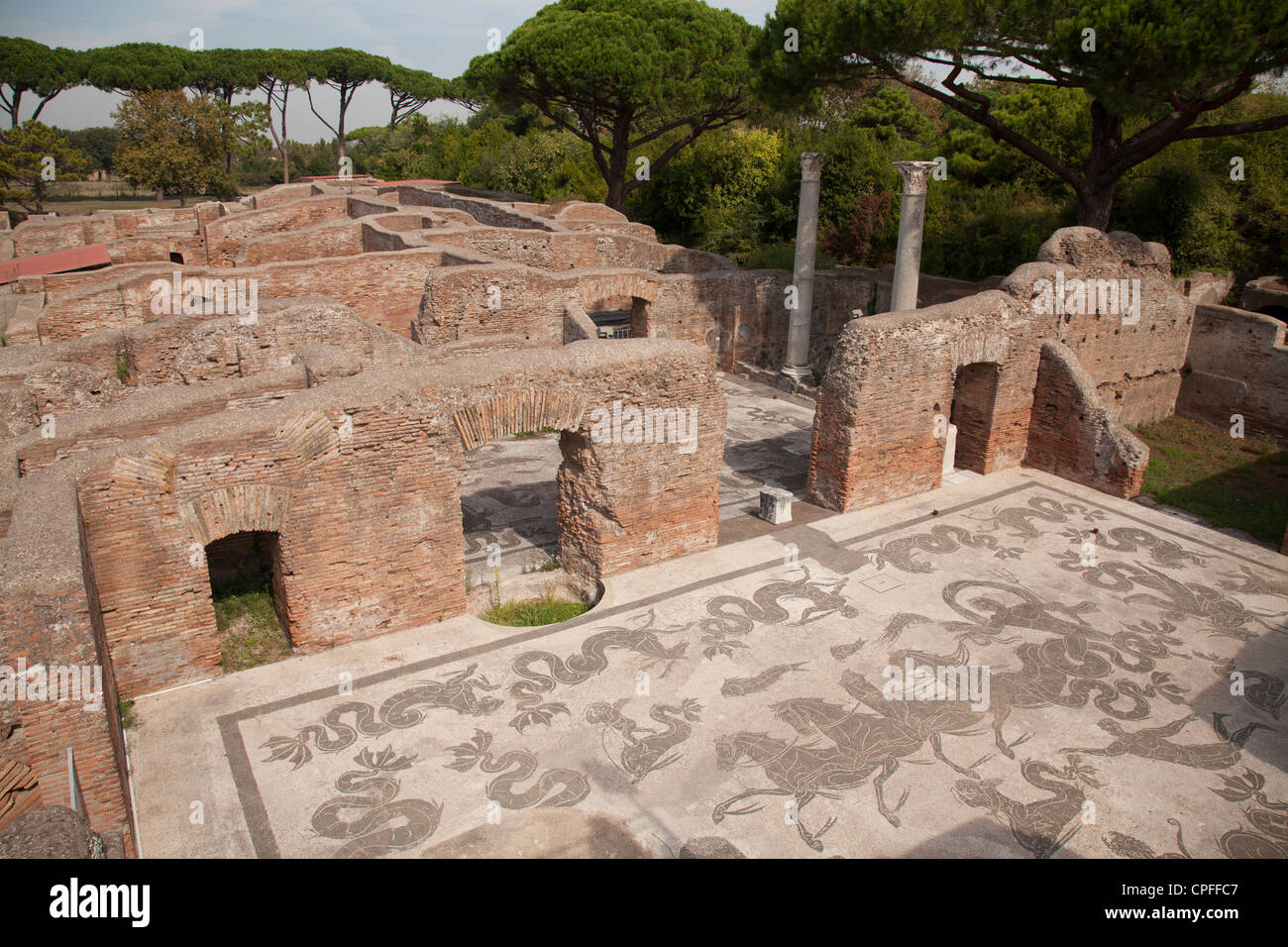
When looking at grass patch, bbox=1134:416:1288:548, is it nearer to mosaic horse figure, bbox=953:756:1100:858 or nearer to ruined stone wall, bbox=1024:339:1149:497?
ruined stone wall, bbox=1024:339:1149:497

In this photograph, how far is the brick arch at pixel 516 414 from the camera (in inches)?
293

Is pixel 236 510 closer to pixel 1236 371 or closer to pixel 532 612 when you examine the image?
pixel 532 612

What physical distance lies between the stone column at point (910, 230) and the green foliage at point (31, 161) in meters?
24.6

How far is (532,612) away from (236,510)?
9.74ft

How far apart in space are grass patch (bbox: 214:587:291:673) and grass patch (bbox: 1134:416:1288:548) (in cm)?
1067

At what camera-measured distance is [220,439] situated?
21.3ft

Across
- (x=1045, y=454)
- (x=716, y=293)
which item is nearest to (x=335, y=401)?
Result: (x=1045, y=454)

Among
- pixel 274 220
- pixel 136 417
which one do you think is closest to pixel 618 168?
pixel 274 220

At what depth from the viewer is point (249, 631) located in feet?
25.1

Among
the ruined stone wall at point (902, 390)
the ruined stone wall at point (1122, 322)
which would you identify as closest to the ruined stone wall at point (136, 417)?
the ruined stone wall at point (902, 390)

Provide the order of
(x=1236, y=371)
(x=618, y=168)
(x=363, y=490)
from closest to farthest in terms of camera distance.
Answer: (x=363, y=490), (x=1236, y=371), (x=618, y=168)

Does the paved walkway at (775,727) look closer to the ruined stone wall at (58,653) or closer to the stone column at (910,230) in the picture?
the ruined stone wall at (58,653)
